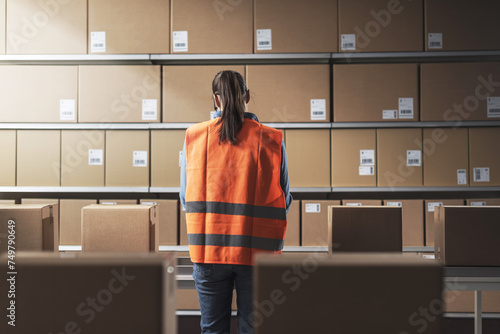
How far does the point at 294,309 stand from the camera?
0.55 meters

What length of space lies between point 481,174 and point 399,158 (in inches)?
20.4

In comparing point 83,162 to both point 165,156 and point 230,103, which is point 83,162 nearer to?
point 165,156

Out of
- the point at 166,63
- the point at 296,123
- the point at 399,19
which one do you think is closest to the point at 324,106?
the point at 296,123

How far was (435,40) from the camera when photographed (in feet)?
7.37

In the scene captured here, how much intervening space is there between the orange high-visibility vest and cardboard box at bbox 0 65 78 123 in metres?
1.44

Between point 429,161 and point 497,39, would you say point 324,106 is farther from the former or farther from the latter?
point 497,39

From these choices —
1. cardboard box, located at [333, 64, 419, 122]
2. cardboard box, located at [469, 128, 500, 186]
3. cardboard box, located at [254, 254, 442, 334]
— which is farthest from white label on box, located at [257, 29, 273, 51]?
cardboard box, located at [254, 254, 442, 334]

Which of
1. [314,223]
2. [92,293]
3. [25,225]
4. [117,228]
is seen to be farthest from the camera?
[314,223]

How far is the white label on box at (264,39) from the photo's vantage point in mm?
2244

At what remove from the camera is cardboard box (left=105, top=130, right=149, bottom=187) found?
2244 millimetres

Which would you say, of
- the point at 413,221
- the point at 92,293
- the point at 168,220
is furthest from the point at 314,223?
the point at 92,293

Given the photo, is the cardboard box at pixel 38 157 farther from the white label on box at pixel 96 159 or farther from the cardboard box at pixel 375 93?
the cardboard box at pixel 375 93

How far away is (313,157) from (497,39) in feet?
4.45

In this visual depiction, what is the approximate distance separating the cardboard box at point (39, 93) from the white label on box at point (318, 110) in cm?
147
